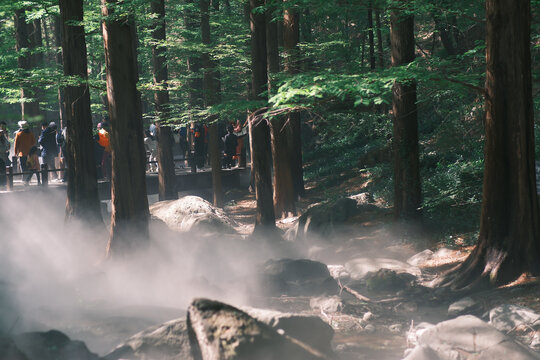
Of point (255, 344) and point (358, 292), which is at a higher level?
point (255, 344)

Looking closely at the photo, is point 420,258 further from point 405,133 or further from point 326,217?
point 326,217

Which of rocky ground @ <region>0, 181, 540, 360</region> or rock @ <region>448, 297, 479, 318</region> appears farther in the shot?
rock @ <region>448, 297, 479, 318</region>

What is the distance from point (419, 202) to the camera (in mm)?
13430

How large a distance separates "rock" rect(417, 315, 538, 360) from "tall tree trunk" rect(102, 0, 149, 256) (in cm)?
696

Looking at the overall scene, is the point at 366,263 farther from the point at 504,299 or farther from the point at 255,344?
the point at 255,344

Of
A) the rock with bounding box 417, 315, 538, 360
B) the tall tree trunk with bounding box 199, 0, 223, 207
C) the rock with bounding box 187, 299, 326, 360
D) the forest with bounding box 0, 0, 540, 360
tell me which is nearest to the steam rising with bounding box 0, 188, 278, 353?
the forest with bounding box 0, 0, 540, 360

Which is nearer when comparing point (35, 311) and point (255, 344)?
point (255, 344)

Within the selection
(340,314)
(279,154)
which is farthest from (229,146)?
(340,314)

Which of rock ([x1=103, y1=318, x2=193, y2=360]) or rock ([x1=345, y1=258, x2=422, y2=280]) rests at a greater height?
rock ([x1=103, y1=318, x2=193, y2=360])

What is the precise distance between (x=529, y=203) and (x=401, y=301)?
2.79 meters

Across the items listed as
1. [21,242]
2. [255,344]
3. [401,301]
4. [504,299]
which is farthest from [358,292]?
[21,242]

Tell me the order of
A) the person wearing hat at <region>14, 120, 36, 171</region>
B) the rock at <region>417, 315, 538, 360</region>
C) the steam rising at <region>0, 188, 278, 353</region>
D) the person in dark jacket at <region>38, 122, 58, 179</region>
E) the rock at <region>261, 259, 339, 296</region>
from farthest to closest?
1. the person in dark jacket at <region>38, 122, 58, 179</region>
2. the person wearing hat at <region>14, 120, 36, 171</region>
3. the rock at <region>261, 259, 339, 296</region>
4. the steam rising at <region>0, 188, 278, 353</region>
5. the rock at <region>417, 315, 538, 360</region>

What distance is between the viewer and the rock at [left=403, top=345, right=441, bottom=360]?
6949 mm

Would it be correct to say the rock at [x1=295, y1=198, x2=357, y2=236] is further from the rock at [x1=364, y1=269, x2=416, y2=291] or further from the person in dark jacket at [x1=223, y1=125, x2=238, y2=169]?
the person in dark jacket at [x1=223, y1=125, x2=238, y2=169]
